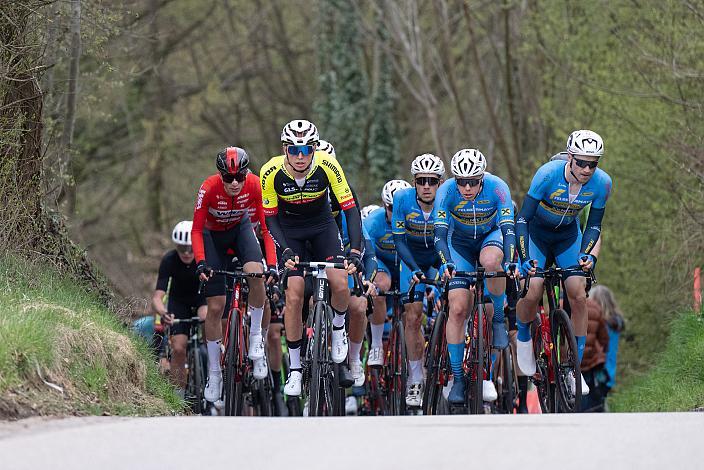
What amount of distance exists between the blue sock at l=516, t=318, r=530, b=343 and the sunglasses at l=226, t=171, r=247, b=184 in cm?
284

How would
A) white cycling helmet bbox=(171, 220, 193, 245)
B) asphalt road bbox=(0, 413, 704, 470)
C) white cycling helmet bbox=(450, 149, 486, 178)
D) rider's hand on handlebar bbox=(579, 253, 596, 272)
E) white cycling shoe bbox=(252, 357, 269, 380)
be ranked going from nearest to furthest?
asphalt road bbox=(0, 413, 704, 470) < rider's hand on handlebar bbox=(579, 253, 596, 272) < white cycling helmet bbox=(450, 149, 486, 178) < white cycling shoe bbox=(252, 357, 269, 380) < white cycling helmet bbox=(171, 220, 193, 245)

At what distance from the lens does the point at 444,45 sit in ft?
104

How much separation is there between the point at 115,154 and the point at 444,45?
26.6 ft

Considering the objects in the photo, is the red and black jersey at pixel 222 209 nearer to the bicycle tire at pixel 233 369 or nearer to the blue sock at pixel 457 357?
the bicycle tire at pixel 233 369

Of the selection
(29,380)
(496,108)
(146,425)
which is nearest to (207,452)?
(146,425)

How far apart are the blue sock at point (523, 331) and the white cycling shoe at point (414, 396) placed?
1.73 m

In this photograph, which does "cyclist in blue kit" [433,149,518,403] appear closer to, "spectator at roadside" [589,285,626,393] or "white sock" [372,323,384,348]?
"white sock" [372,323,384,348]

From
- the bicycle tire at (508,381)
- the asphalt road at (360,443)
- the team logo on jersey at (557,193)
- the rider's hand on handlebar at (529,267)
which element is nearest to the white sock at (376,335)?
the bicycle tire at (508,381)

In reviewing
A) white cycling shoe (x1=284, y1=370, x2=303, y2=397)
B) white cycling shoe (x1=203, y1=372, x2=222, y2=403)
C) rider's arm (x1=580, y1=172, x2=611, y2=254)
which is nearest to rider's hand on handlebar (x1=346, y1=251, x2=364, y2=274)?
white cycling shoe (x1=284, y1=370, x2=303, y2=397)

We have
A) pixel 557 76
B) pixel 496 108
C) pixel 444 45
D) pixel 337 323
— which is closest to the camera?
pixel 337 323

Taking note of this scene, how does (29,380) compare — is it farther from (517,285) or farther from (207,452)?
(517,285)

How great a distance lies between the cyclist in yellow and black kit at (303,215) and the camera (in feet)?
39.0

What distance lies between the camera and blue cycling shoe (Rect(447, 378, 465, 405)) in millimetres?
12211

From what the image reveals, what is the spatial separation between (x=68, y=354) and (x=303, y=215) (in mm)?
3220
